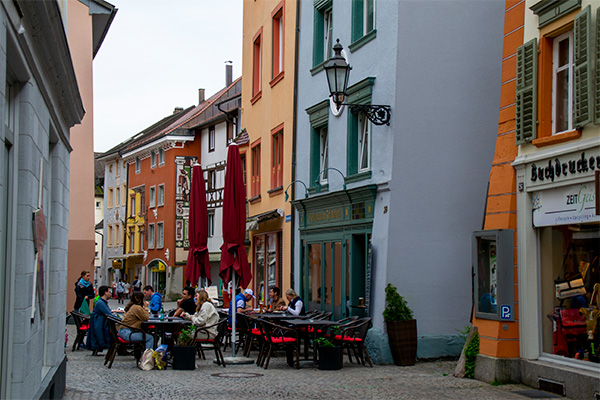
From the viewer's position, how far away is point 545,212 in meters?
11.6

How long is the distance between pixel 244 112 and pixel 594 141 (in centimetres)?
1805

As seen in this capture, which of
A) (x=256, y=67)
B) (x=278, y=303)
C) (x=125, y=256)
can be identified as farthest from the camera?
(x=125, y=256)

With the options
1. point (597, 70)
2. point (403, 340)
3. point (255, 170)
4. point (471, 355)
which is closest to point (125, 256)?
point (255, 170)

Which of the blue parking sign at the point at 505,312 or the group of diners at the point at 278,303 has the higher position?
the blue parking sign at the point at 505,312

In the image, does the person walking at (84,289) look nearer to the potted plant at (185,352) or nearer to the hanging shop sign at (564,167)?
the potted plant at (185,352)

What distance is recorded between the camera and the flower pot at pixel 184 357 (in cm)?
1395

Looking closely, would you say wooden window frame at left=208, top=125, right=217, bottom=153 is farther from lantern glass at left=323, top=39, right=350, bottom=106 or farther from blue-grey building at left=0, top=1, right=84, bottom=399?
blue-grey building at left=0, top=1, right=84, bottom=399

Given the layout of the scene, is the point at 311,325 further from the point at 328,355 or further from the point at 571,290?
the point at 571,290

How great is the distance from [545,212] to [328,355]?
4540 millimetres

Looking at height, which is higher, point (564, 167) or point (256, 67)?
point (256, 67)

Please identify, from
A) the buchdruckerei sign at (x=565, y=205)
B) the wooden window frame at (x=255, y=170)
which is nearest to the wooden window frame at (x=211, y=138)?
the wooden window frame at (x=255, y=170)

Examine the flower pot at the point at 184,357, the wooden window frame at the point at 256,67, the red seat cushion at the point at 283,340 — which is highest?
the wooden window frame at the point at 256,67

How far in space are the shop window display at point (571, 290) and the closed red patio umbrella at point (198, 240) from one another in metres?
7.79

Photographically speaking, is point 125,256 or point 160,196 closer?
point 160,196
